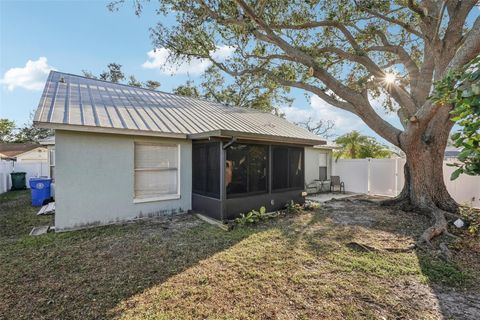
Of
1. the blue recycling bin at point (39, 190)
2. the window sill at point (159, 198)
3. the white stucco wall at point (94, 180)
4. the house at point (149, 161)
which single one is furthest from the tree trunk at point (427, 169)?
the blue recycling bin at point (39, 190)

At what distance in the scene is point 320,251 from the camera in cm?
464

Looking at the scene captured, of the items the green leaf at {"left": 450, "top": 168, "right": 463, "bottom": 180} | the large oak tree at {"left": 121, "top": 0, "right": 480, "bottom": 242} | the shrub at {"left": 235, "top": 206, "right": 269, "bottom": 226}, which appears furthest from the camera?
the large oak tree at {"left": 121, "top": 0, "right": 480, "bottom": 242}

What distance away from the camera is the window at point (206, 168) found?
6644mm

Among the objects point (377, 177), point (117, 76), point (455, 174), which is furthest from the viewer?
point (117, 76)

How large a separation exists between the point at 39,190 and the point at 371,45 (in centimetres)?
1458

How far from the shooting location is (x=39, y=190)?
28.2 ft

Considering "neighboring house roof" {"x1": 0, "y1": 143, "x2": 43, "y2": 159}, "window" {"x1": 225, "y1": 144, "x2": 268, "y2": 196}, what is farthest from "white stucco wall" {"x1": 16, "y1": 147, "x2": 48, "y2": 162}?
"window" {"x1": 225, "y1": 144, "x2": 268, "y2": 196}

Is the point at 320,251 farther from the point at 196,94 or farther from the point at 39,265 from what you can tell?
the point at 196,94

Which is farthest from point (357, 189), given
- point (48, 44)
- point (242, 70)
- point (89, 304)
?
point (48, 44)

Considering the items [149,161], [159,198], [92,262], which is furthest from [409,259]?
[149,161]

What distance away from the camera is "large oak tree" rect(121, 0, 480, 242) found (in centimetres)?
758

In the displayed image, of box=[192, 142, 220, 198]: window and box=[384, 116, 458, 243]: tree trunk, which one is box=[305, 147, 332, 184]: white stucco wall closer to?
box=[384, 116, 458, 243]: tree trunk

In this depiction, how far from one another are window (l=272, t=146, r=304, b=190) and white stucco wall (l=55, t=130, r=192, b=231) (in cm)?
379

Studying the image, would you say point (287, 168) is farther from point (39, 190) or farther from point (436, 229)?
point (39, 190)
